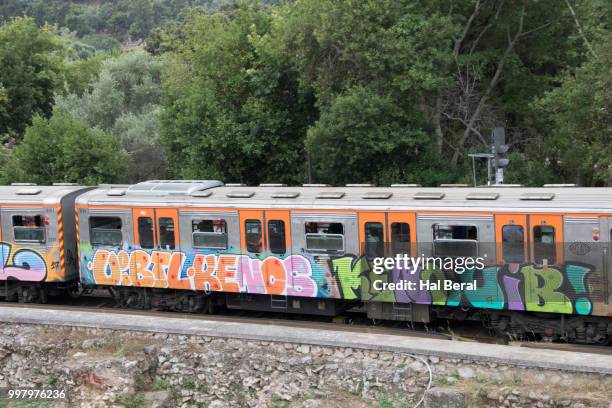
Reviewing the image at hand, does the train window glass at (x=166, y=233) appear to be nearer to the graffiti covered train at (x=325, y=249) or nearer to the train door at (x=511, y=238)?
the graffiti covered train at (x=325, y=249)

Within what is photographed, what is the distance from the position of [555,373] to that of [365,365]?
3.45 metres

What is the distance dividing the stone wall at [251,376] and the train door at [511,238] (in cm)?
349

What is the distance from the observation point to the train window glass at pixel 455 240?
15836 mm

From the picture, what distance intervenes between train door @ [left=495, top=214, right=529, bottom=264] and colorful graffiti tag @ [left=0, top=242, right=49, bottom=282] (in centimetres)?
1308

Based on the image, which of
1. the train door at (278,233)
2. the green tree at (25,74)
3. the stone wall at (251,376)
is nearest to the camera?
the stone wall at (251,376)

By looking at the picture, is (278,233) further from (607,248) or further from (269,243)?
(607,248)

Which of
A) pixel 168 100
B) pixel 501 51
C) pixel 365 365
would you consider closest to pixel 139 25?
pixel 168 100

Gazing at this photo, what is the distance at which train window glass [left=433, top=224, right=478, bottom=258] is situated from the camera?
1584cm

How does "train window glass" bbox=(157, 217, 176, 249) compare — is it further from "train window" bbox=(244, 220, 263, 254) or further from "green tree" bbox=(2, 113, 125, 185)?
"green tree" bbox=(2, 113, 125, 185)

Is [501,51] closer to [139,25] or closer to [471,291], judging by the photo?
[471,291]

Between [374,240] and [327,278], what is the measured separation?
157cm

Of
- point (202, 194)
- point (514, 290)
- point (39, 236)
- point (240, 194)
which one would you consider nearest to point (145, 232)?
point (202, 194)

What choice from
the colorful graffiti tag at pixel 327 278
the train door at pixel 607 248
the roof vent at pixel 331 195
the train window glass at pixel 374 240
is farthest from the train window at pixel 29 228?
the train door at pixel 607 248

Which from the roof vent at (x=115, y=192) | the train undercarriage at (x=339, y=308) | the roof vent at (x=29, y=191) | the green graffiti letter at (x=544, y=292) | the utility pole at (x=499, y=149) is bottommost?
the train undercarriage at (x=339, y=308)
